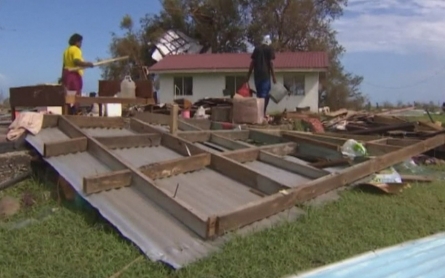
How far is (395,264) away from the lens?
2.83 metres

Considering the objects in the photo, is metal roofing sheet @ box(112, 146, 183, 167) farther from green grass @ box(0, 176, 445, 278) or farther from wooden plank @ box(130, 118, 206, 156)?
green grass @ box(0, 176, 445, 278)

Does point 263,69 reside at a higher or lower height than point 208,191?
higher

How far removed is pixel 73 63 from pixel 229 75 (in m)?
17.1

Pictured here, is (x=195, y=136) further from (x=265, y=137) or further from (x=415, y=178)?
(x=415, y=178)

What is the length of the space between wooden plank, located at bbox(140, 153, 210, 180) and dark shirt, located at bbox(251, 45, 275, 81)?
4.97 meters

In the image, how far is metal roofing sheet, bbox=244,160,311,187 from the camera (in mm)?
4219

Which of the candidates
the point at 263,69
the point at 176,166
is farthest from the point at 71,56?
the point at 176,166

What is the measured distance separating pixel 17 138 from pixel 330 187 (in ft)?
10.3

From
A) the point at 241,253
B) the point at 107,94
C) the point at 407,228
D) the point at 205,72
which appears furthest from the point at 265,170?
the point at 205,72

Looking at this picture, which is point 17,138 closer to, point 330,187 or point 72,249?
point 72,249

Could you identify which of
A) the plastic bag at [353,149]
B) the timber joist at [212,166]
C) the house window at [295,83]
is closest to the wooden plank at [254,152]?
the timber joist at [212,166]

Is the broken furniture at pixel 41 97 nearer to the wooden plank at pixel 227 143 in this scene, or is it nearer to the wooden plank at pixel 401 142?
the wooden plank at pixel 227 143

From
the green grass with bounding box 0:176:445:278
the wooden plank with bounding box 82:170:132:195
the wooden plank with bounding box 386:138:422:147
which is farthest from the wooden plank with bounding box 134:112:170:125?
the wooden plank with bounding box 386:138:422:147

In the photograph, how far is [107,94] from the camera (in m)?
7.59
